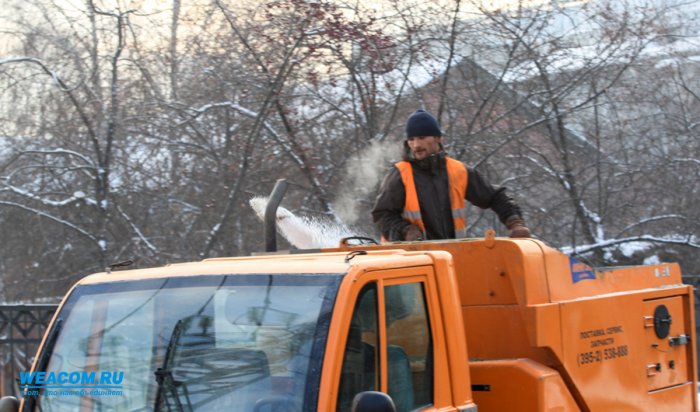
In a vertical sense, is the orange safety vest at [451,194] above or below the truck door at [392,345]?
above

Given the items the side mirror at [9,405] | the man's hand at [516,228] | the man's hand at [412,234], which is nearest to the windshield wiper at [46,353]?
the side mirror at [9,405]

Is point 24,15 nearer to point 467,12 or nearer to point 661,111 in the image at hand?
point 467,12

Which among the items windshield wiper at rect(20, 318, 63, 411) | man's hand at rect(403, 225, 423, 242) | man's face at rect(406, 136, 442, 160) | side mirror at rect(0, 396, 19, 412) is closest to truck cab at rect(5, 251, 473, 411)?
windshield wiper at rect(20, 318, 63, 411)

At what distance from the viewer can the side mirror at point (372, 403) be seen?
289cm

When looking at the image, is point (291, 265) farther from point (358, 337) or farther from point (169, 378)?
point (169, 378)

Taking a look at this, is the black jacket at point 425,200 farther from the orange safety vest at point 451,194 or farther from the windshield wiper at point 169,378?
the windshield wiper at point 169,378

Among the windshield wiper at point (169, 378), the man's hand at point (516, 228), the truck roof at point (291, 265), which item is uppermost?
the man's hand at point (516, 228)

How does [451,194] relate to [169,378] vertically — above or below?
above

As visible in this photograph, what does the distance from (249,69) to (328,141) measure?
4.15 ft

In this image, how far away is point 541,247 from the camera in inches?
168

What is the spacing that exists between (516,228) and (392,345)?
194cm

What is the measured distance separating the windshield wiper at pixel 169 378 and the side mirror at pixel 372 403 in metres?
0.65

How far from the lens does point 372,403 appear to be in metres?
2.90

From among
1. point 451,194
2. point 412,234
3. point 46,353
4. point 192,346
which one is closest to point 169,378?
point 192,346
